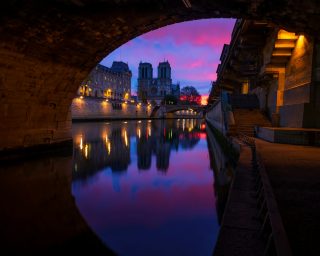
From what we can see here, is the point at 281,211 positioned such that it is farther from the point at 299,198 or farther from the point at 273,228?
the point at 273,228

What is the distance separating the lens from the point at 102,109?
58.3 meters

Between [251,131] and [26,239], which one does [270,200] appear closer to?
[26,239]

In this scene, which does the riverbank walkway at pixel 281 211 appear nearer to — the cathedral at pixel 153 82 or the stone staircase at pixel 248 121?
the stone staircase at pixel 248 121

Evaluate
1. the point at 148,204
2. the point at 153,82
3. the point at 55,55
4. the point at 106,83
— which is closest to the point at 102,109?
the point at 106,83

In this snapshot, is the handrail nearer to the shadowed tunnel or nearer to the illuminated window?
the shadowed tunnel

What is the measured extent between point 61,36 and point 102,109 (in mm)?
49048

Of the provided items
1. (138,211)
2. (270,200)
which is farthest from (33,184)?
(270,200)

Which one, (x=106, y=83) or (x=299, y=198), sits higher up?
(x=106, y=83)

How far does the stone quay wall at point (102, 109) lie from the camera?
4887 centimetres

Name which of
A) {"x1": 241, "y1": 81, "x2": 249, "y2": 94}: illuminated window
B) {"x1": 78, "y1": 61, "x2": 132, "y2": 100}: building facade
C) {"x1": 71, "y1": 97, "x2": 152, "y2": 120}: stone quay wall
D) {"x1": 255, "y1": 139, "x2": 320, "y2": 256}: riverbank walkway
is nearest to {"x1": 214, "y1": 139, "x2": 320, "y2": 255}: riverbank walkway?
{"x1": 255, "y1": 139, "x2": 320, "y2": 256}: riverbank walkway

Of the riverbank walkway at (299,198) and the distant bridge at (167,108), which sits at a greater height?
the distant bridge at (167,108)

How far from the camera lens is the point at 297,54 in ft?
47.4

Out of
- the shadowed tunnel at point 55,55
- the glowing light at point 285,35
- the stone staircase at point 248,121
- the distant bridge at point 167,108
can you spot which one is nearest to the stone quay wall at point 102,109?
the distant bridge at point 167,108

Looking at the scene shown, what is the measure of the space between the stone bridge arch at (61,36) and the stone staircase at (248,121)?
8.78 m
